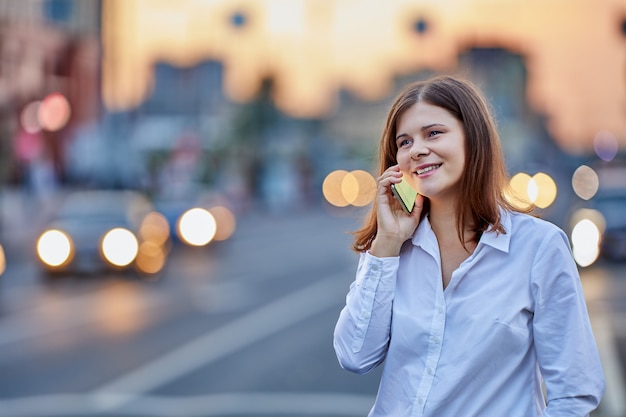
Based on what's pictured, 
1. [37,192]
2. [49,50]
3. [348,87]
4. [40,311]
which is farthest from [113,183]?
[348,87]

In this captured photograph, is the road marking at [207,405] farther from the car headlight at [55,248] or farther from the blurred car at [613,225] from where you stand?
the blurred car at [613,225]

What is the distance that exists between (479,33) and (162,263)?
654 inches

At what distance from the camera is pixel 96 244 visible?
69.0 feet

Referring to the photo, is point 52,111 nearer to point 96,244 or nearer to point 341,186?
point 96,244

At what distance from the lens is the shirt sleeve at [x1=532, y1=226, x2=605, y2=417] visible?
A: 2.56 metres

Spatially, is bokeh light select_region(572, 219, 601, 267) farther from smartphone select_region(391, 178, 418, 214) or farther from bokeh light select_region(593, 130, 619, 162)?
smartphone select_region(391, 178, 418, 214)

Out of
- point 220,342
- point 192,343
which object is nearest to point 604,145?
point 220,342

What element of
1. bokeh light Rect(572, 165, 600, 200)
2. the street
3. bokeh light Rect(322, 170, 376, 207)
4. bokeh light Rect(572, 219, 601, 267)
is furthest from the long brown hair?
bokeh light Rect(322, 170, 376, 207)

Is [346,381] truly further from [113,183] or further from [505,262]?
[113,183]

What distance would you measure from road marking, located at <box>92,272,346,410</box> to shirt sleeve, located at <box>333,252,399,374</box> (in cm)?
659

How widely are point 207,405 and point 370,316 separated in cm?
665

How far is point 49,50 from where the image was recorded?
196 ft

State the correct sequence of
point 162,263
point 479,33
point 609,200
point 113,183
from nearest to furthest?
point 162,263 → point 609,200 → point 479,33 → point 113,183

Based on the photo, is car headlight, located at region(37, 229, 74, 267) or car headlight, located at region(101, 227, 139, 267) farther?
car headlight, located at region(101, 227, 139, 267)
